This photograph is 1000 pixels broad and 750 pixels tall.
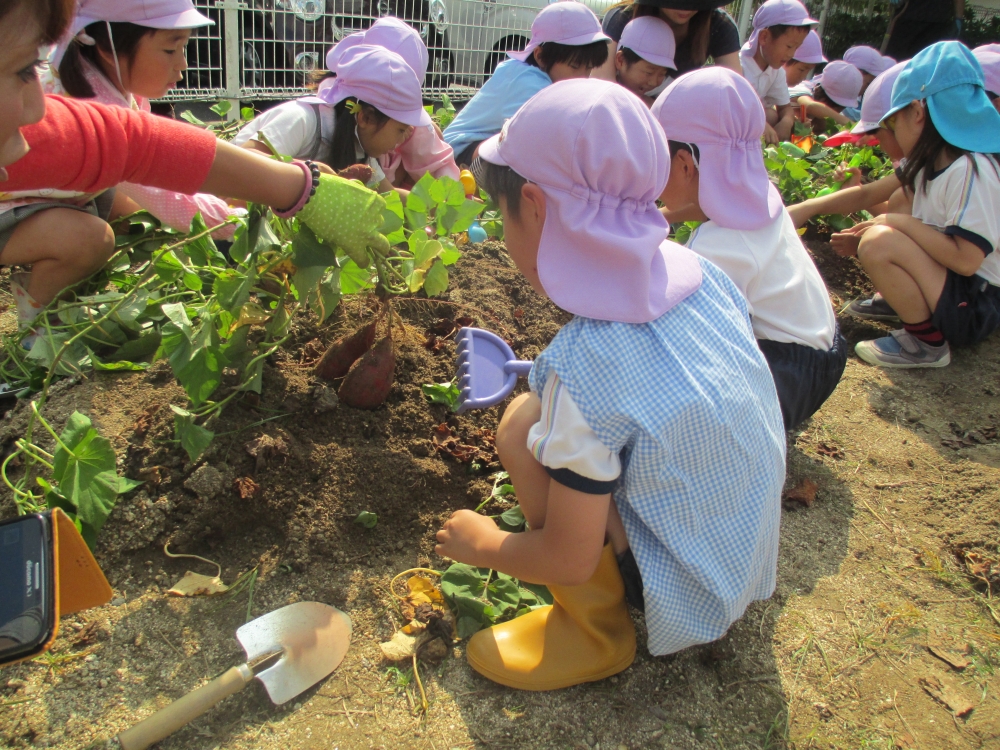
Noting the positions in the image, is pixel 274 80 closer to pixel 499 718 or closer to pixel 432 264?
pixel 432 264

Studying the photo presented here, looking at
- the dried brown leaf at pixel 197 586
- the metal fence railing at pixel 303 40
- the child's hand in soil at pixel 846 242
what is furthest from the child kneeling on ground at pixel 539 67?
the dried brown leaf at pixel 197 586

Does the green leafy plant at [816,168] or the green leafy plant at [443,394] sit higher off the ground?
the green leafy plant at [816,168]

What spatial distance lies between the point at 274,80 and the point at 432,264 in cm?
415

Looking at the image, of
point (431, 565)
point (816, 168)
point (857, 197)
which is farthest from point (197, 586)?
point (816, 168)

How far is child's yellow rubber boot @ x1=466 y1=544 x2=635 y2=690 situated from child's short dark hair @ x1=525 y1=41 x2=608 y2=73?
111 inches

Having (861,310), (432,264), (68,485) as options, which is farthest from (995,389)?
(68,485)

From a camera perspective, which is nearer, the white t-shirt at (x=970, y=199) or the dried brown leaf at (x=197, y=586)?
the dried brown leaf at (x=197, y=586)

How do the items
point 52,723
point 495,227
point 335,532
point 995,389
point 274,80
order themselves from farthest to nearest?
point 274,80, point 495,227, point 995,389, point 335,532, point 52,723

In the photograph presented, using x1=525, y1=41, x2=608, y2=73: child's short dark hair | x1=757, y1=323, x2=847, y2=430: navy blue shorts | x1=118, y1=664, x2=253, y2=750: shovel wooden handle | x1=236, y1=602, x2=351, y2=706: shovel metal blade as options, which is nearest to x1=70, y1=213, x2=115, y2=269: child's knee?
x1=236, y1=602, x2=351, y2=706: shovel metal blade

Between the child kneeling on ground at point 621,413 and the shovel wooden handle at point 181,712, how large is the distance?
49 cm

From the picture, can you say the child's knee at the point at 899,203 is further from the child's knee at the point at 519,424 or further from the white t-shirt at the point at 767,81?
the child's knee at the point at 519,424

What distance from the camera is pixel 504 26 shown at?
650cm

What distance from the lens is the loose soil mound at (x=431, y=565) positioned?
139cm

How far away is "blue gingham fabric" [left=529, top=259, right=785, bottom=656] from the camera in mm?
1171
